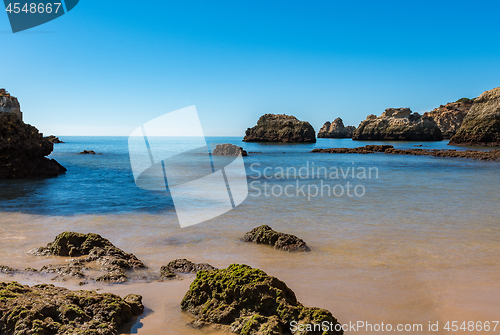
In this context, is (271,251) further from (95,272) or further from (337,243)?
(95,272)

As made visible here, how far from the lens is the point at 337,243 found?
5.86m

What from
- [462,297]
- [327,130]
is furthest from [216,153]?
[327,130]

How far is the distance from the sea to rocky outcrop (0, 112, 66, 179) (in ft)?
13.6

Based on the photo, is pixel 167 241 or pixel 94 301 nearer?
pixel 94 301

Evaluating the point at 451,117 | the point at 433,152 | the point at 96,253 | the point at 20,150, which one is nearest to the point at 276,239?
the point at 96,253

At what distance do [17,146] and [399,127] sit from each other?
7857 centimetres

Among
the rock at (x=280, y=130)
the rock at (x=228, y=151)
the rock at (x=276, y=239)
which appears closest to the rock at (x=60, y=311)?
the rock at (x=276, y=239)

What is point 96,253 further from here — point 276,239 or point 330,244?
point 330,244

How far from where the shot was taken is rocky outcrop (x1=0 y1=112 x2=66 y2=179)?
1500cm

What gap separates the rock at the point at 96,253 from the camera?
430 cm

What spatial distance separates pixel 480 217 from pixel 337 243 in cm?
428

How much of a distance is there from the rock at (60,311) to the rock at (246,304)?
64cm

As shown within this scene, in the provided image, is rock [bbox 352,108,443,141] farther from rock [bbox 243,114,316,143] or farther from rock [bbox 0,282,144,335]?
rock [bbox 0,282,144,335]

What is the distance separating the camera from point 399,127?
7800cm
